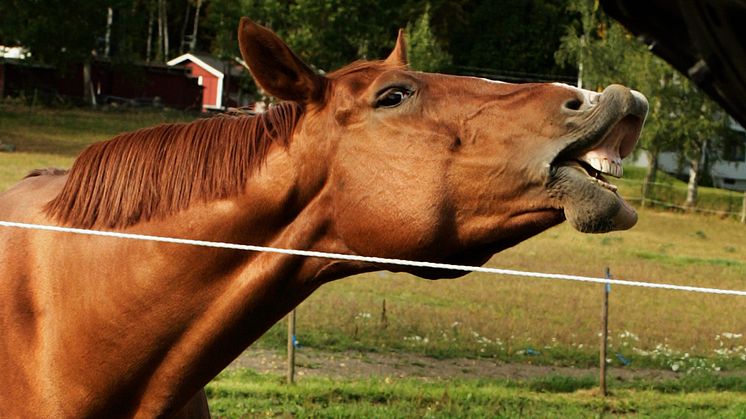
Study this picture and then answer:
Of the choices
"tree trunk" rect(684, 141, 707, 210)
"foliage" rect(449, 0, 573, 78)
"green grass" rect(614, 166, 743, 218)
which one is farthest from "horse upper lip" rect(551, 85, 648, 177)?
"foliage" rect(449, 0, 573, 78)

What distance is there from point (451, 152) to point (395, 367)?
7561 mm

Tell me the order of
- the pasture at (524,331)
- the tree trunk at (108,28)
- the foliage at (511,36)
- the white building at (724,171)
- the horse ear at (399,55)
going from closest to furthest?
the horse ear at (399,55)
the pasture at (524,331)
the white building at (724,171)
the tree trunk at (108,28)
the foliage at (511,36)

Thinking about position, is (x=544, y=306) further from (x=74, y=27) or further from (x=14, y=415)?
(x=74, y=27)

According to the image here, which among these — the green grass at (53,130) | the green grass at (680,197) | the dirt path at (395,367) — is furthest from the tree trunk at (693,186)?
the dirt path at (395,367)

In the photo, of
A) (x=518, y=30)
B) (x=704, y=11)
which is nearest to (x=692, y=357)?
(x=704, y=11)

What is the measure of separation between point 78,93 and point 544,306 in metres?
41.4

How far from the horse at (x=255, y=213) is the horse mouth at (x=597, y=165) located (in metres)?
0.01

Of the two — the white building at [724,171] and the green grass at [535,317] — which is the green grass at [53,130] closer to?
the green grass at [535,317]

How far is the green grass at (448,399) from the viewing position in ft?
26.7

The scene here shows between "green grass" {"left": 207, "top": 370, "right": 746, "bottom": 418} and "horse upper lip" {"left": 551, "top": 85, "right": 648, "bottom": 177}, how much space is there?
5473mm

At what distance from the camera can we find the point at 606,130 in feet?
8.66

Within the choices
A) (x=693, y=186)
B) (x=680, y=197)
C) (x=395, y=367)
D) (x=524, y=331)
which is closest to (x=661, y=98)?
(x=693, y=186)

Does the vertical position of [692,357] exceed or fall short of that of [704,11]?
it falls short

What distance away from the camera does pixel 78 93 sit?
51.2 metres
